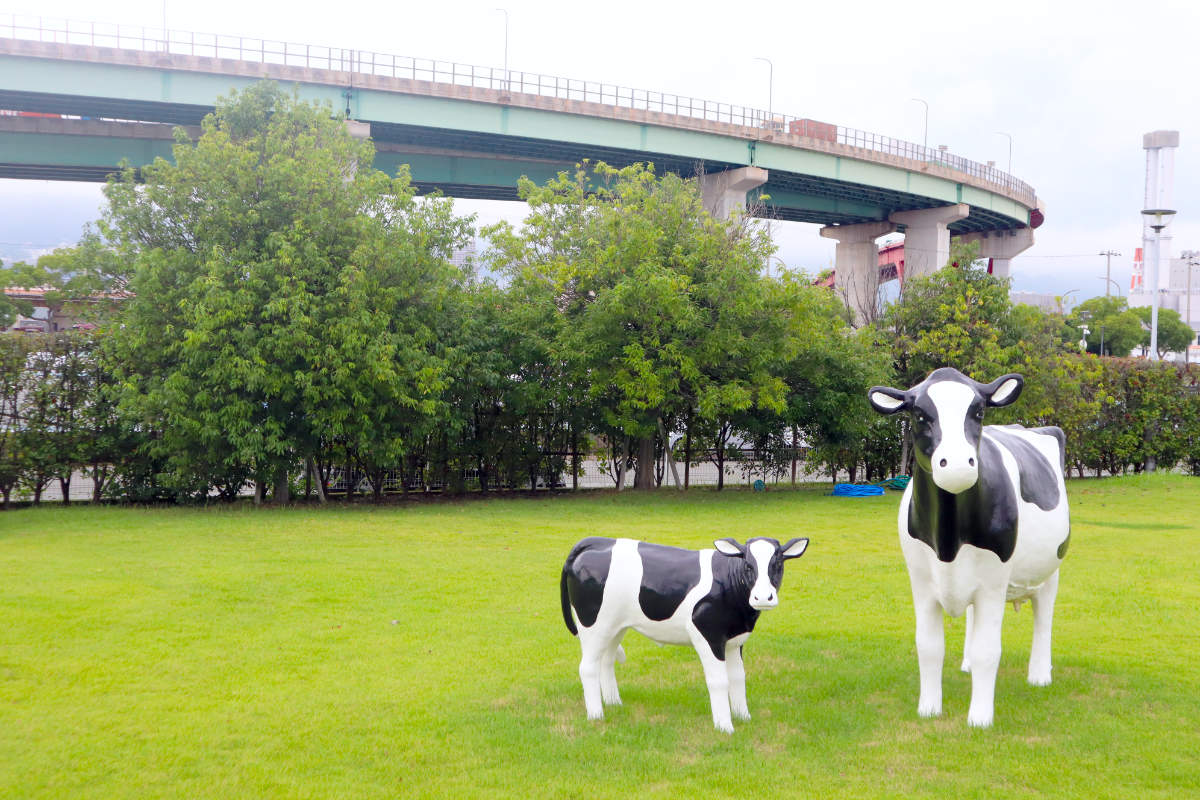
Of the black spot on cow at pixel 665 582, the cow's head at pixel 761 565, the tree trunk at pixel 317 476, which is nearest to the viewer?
the cow's head at pixel 761 565

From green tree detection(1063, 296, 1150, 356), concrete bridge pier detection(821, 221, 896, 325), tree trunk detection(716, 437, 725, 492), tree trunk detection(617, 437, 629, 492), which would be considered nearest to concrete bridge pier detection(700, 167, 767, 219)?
concrete bridge pier detection(821, 221, 896, 325)

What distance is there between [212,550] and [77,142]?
21561 millimetres

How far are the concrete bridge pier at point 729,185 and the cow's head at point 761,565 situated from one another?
30.1 metres

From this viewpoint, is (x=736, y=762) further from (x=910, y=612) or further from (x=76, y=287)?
(x=76, y=287)

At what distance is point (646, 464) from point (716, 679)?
1720 cm

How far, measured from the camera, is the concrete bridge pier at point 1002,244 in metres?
53.3

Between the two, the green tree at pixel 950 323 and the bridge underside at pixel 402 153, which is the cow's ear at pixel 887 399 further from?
the bridge underside at pixel 402 153

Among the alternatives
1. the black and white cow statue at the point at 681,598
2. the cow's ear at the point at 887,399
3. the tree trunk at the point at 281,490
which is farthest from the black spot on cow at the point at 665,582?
the tree trunk at the point at 281,490

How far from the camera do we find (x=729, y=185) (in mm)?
36531

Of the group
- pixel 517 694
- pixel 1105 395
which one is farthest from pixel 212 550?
pixel 1105 395

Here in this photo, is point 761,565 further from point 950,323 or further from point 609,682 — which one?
point 950,323

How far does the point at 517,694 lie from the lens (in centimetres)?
738

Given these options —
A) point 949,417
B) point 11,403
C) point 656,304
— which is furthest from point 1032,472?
point 11,403

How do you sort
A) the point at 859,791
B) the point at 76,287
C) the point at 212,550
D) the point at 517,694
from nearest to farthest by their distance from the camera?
the point at 859,791 → the point at 517,694 → the point at 212,550 → the point at 76,287
